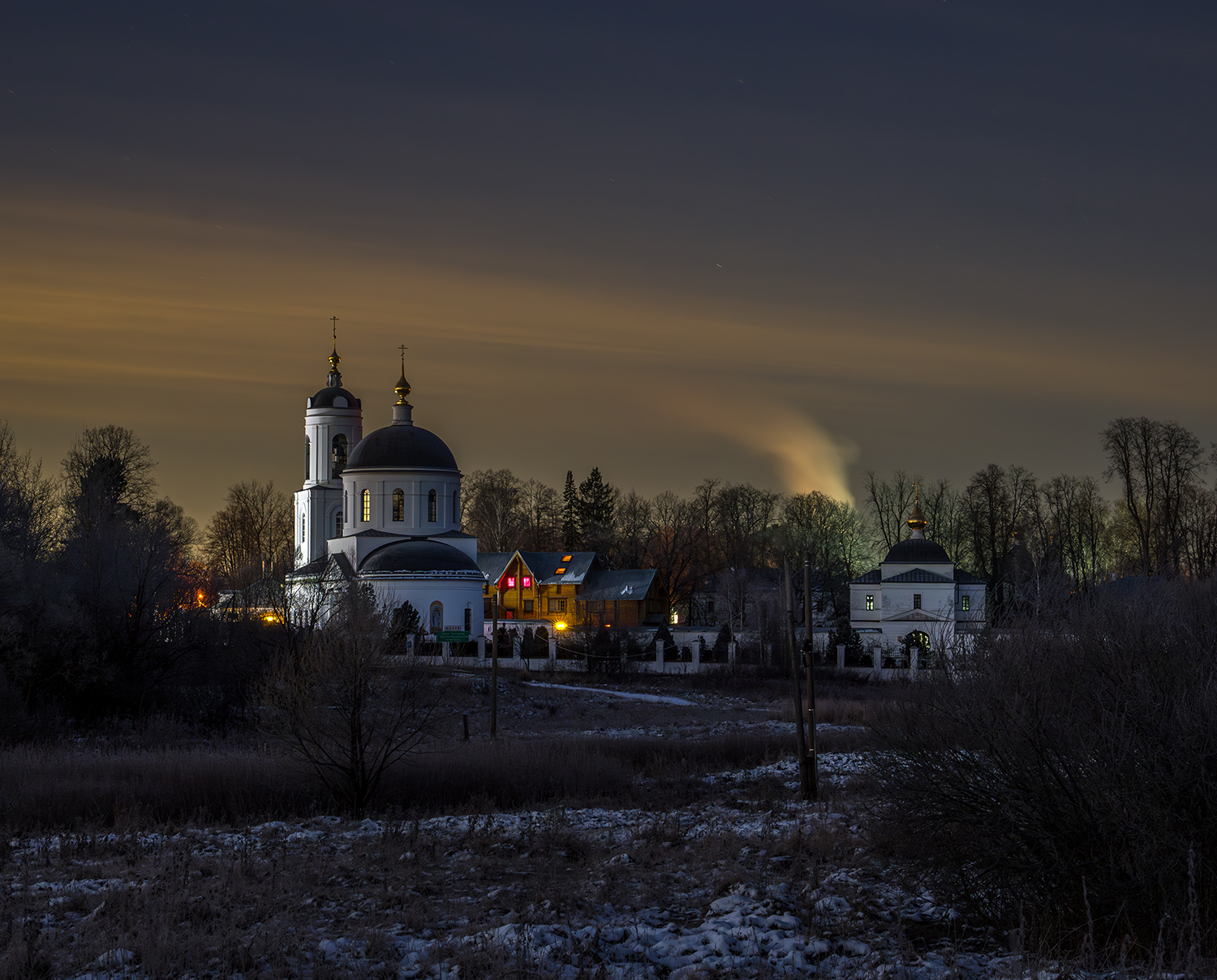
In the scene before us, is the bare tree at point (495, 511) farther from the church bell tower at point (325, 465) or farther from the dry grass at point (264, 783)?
the dry grass at point (264, 783)

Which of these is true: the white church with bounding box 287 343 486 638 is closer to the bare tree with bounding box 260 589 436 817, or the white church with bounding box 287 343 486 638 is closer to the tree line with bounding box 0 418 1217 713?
the tree line with bounding box 0 418 1217 713

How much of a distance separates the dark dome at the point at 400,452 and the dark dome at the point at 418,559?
13.5ft

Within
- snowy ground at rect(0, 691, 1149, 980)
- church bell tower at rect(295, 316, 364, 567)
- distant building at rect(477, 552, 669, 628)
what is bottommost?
snowy ground at rect(0, 691, 1149, 980)

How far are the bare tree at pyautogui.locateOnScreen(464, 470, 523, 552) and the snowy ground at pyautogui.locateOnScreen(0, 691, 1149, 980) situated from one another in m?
72.4

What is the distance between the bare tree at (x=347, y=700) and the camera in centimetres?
1652

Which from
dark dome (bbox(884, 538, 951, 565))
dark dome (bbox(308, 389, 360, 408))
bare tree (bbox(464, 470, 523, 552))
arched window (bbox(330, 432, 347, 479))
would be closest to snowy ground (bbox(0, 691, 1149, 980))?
dark dome (bbox(884, 538, 951, 565))

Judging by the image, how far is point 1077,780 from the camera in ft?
31.1

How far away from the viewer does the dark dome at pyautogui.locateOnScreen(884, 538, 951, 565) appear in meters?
61.6

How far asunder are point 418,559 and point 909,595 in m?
24.3

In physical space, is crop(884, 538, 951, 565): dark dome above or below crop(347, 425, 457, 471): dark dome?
below

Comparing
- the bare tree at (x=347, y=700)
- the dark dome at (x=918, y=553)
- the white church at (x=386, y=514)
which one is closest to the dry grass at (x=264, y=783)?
the bare tree at (x=347, y=700)

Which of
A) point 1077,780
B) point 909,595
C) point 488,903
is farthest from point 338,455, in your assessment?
point 1077,780

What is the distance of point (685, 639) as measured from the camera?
60.8 meters

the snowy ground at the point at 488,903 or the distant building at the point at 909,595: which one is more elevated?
the distant building at the point at 909,595
